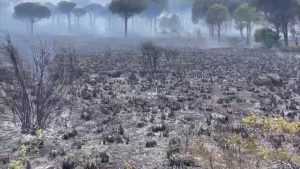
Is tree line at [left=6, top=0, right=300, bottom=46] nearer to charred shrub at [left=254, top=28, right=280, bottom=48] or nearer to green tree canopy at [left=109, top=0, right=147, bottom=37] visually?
green tree canopy at [left=109, top=0, right=147, bottom=37]

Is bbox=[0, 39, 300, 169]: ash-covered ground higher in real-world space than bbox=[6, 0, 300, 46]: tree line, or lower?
lower

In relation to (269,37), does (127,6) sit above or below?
above

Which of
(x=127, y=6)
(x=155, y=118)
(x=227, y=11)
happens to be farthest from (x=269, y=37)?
(x=155, y=118)

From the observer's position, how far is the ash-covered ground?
12.5 metres

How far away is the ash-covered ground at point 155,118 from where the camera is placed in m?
12.5

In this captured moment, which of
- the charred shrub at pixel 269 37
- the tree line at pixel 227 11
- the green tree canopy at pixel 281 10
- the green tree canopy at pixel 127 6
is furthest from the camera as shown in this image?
the green tree canopy at pixel 127 6

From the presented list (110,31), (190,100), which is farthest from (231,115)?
(110,31)

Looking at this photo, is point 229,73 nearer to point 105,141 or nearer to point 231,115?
point 231,115

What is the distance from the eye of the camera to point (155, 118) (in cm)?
1820

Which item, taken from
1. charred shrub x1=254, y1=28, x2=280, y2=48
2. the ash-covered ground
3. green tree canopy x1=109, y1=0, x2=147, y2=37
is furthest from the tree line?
the ash-covered ground

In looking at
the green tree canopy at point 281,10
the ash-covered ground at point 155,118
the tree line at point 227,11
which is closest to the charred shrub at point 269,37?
the tree line at point 227,11

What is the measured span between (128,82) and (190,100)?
6.95m

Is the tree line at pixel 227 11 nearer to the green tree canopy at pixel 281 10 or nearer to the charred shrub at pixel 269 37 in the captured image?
the green tree canopy at pixel 281 10

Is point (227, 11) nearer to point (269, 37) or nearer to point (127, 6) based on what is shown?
point (269, 37)
